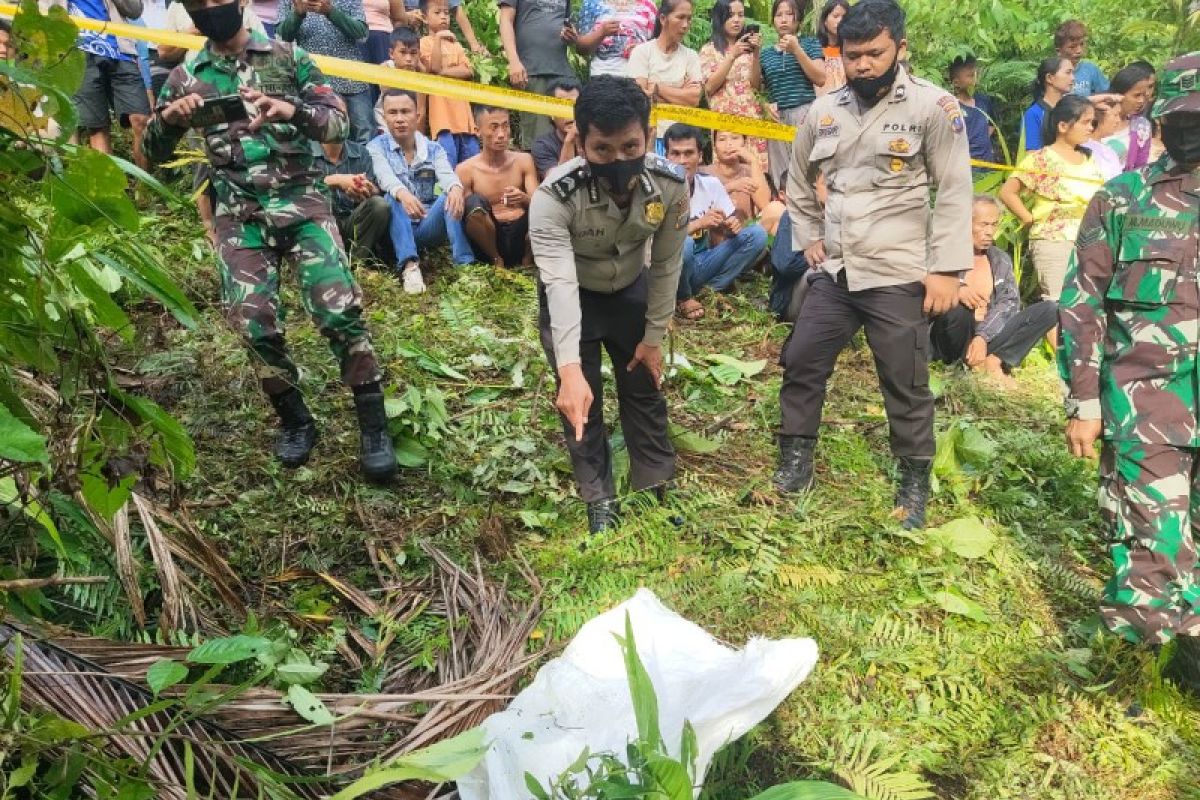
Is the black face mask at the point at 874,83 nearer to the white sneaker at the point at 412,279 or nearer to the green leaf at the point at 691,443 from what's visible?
the green leaf at the point at 691,443

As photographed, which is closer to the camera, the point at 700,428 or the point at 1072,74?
the point at 700,428

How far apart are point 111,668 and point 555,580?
1.57 meters

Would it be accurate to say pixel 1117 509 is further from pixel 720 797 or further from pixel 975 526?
pixel 720 797

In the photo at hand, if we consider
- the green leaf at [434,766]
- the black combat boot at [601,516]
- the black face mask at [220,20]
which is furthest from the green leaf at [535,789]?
the black face mask at [220,20]

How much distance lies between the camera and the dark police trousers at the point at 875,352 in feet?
11.7

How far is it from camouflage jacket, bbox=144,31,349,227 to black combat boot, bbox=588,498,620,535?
1.58 metres

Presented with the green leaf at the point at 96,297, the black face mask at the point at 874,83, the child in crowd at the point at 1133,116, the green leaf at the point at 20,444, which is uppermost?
the green leaf at the point at 96,297

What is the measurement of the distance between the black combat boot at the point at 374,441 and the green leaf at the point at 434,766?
6.68ft

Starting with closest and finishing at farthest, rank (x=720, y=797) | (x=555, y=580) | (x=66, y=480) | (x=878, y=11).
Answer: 1. (x=66, y=480)
2. (x=720, y=797)
3. (x=555, y=580)
4. (x=878, y=11)

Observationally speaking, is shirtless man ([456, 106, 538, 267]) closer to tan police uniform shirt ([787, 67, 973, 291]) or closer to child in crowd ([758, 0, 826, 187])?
child in crowd ([758, 0, 826, 187])

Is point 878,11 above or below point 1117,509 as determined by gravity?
above

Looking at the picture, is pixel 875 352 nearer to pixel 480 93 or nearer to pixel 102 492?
pixel 102 492

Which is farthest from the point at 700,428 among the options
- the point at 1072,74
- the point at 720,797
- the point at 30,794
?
the point at 1072,74

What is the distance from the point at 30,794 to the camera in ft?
4.67
